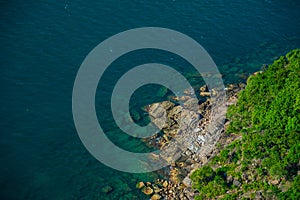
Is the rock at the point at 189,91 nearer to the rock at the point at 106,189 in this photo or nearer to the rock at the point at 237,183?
the rock at the point at 106,189

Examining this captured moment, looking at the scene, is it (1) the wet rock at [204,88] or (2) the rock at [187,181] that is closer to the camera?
(2) the rock at [187,181]

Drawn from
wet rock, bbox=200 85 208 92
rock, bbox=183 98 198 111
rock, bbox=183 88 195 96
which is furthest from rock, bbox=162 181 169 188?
wet rock, bbox=200 85 208 92

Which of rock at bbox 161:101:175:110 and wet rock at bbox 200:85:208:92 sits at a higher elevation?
wet rock at bbox 200:85:208:92

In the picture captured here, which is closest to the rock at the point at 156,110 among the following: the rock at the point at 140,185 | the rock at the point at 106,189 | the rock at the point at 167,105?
the rock at the point at 167,105

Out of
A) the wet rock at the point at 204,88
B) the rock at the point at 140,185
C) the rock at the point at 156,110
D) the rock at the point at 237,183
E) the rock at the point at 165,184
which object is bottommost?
the rock at the point at 140,185

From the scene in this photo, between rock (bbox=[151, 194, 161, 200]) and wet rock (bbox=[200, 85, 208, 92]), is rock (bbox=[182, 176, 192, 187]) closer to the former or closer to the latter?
rock (bbox=[151, 194, 161, 200])

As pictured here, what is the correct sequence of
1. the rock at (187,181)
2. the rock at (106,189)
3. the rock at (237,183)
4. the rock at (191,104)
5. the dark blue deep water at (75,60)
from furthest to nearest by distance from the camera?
the rock at (191,104), the dark blue deep water at (75,60), the rock at (106,189), the rock at (187,181), the rock at (237,183)

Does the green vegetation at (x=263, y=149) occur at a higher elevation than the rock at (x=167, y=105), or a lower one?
higher
